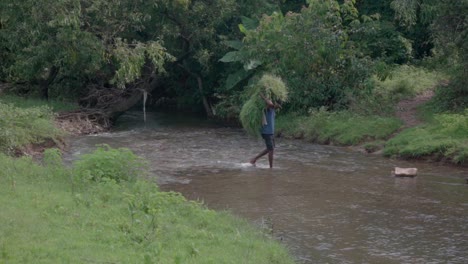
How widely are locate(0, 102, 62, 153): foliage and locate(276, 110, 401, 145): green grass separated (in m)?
7.46

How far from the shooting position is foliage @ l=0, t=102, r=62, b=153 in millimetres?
15738

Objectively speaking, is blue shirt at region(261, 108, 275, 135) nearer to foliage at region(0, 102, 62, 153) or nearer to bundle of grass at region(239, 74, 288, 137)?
bundle of grass at region(239, 74, 288, 137)

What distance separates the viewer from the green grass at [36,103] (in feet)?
78.9

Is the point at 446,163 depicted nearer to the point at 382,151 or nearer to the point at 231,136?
the point at 382,151

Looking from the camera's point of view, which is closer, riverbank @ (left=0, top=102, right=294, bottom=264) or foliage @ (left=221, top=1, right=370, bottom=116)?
riverbank @ (left=0, top=102, right=294, bottom=264)

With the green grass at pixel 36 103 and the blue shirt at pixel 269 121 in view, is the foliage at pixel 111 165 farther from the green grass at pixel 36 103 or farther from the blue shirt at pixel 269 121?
the green grass at pixel 36 103

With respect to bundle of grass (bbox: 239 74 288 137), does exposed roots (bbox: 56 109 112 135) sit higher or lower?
lower

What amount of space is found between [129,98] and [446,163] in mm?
13088

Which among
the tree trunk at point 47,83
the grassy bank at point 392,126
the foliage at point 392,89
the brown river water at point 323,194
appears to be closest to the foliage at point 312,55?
the foliage at point 392,89

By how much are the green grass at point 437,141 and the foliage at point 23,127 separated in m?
8.79

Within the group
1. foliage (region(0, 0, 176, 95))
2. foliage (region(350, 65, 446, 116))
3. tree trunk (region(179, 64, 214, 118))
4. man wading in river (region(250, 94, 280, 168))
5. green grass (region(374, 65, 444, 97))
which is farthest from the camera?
tree trunk (region(179, 64, 214, 118))

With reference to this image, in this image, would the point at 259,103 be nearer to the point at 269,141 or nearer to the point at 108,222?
the point at 269,141

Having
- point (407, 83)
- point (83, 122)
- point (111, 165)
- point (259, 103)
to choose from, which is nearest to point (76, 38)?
point (83, 122)

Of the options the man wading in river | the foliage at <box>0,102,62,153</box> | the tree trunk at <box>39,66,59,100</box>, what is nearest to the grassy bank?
the man wading in river
